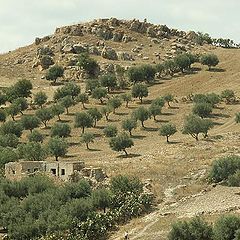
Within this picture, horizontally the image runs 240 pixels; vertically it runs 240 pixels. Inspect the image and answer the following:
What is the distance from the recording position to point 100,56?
92.4m

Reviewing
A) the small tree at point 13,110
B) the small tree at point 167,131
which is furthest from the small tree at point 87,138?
the small tree at point 13,110

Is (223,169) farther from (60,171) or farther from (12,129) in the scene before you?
(12,129)

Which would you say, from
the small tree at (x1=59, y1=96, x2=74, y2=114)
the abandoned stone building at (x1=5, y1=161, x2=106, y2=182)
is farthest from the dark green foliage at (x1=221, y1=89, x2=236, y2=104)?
the abandoned stone building at (x1=5, y1=161, x2=106, y2=182)

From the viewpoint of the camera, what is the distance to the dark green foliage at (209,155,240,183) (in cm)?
3803

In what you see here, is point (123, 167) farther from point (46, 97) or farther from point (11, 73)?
point (11, 73)

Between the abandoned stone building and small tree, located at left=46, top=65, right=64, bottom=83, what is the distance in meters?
41.9

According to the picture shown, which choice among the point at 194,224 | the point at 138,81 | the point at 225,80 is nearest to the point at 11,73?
Answer: the point at 138,81

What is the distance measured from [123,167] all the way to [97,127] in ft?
66.6

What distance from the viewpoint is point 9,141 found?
57.3 metres

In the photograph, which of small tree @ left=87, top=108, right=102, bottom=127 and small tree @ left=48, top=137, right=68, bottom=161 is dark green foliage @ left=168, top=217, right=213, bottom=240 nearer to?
small tree @ left=48, top=137, right=68, bottom=161

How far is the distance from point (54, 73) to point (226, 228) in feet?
197

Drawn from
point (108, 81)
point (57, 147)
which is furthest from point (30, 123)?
point (108, 81)

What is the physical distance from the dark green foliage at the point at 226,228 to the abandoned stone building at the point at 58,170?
14077 millimetres

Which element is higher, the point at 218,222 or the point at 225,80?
the point at 225,80
